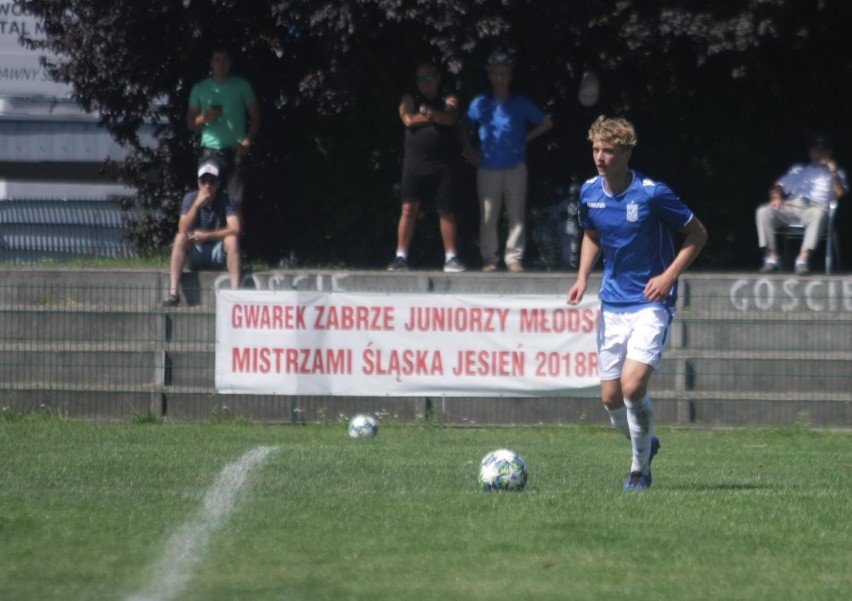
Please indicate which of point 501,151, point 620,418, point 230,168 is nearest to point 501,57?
point 501,151

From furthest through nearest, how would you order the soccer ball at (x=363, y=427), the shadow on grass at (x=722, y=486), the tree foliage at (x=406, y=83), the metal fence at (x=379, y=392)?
the tree foliage at (x=406, y=83)
the metal fence at (x=379, y=392)
the soccer ball at (x=363, y=427)
the shadow on grass at (x=722, y=486)

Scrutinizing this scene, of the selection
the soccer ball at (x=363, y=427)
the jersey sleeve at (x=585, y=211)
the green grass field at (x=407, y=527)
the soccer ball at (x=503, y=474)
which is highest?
the jersey sleeve at (x=585, y=211)

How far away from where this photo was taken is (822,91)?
57.3 feet

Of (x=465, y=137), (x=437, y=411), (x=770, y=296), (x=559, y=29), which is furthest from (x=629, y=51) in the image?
(x=437, y=411)

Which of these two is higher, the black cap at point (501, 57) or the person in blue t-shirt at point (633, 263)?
the black cap at point (501, 57)

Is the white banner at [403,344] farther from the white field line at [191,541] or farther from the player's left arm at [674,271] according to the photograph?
the player's left arm at [674,271]

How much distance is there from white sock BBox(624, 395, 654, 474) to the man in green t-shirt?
7.86 metres

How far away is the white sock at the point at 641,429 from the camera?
9516 millimetres

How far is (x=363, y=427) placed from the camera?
47.4ft

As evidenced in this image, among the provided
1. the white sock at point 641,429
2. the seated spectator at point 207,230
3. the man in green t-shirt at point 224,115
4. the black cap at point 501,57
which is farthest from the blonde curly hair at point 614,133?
the man in green t-shirt at point 224,115

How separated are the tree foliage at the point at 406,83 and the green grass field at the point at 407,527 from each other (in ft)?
17.0

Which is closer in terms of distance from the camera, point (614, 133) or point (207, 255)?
point (614, 133)

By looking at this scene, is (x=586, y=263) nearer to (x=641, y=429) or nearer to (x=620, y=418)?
(x=620, y=418)

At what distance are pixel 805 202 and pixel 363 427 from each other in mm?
5419
